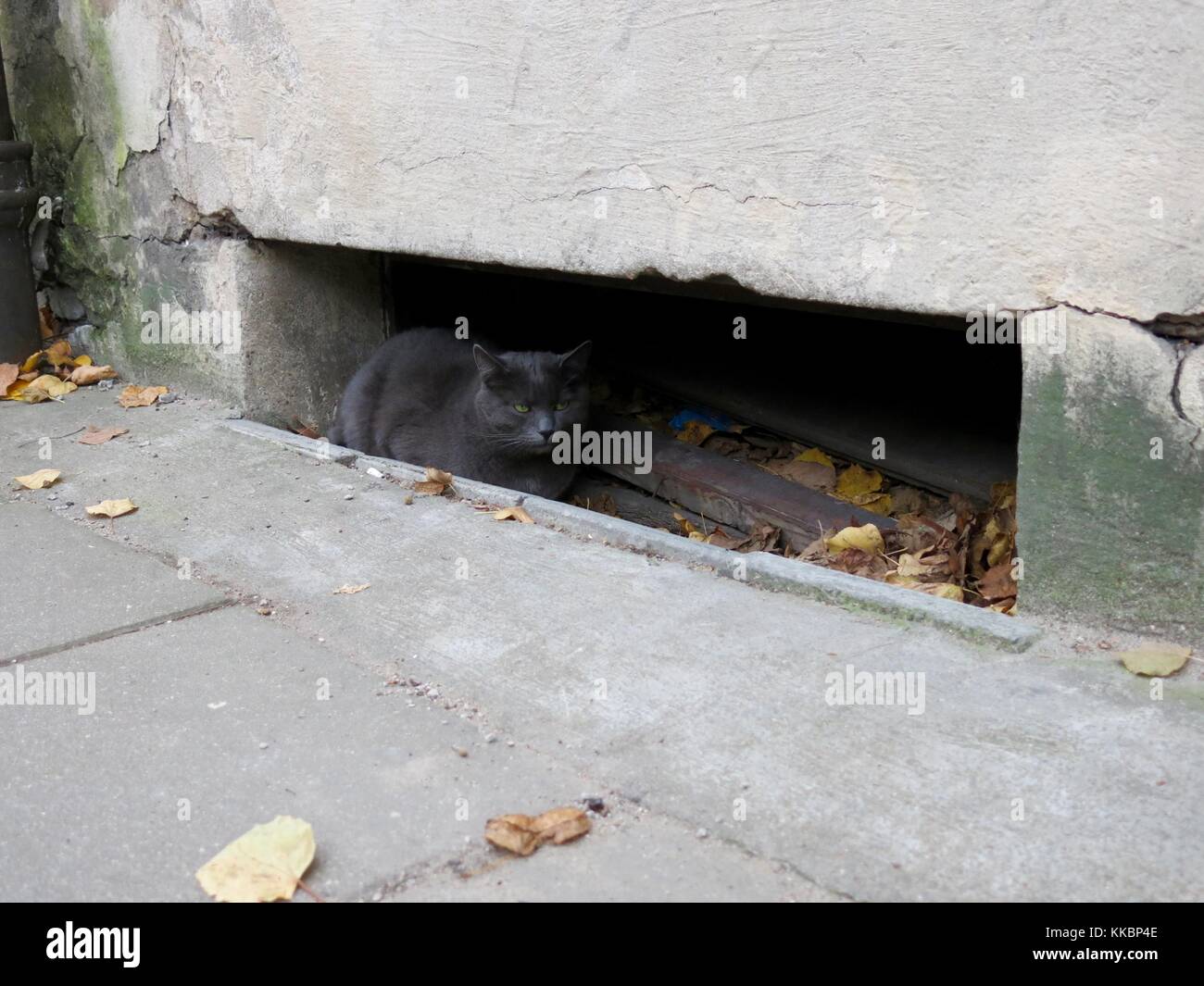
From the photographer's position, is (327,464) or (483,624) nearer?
(483,624)

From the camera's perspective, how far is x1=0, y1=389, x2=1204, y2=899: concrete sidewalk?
1.94 meters

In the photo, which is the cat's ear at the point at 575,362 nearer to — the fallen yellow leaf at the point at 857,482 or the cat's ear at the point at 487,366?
the cat's ear at the point at 487,366

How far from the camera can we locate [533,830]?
2031 millimetres

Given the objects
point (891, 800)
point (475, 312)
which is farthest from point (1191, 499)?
point (475, 312)

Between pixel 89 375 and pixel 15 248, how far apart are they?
0.61 meters

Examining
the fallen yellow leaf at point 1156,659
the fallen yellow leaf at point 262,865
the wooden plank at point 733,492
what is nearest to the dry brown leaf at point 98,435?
the wooden plank at point 733,492

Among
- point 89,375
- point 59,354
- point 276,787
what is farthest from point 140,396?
point 276,787

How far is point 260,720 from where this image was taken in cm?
246

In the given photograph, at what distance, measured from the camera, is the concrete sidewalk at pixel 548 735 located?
6.36 ft

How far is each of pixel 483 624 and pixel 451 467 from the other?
1762mm

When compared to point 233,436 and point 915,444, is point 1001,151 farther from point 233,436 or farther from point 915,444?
point 233,436

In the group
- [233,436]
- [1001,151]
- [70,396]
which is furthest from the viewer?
[70,396]

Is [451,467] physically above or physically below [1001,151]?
below

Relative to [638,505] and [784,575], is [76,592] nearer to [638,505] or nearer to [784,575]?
[784,575]
